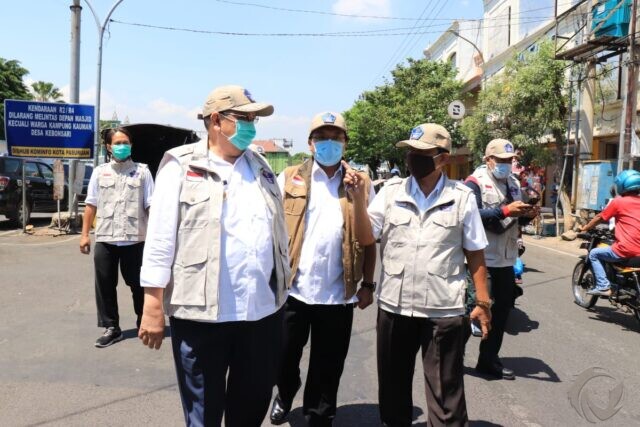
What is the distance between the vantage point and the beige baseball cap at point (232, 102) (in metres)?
2.47

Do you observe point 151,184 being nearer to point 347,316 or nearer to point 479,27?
point 347,316

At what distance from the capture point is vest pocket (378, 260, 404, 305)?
2.90 meters

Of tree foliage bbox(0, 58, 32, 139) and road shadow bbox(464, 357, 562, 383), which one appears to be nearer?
road shadow bbox(464, 357, 562, 383)

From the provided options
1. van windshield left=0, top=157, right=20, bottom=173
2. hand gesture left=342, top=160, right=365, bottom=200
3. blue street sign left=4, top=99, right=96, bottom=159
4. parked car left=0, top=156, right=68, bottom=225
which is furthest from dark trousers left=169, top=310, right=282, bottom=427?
van windshield left=0, top=157, right=20, bottom=173

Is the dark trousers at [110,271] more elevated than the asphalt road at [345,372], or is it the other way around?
the dark trousers at [110,271]

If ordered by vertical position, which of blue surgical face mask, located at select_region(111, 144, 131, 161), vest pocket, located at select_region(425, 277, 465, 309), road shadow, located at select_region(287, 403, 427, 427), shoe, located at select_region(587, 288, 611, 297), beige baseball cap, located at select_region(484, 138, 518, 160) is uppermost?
beige baseball cap, located at select_region(484, 138, 518, 160)

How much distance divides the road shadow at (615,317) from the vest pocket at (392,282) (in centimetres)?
422

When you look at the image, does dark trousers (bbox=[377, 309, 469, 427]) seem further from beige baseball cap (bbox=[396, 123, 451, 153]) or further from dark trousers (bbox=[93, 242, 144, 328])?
dark trousers (bbox=[93, 242, 144, 328])

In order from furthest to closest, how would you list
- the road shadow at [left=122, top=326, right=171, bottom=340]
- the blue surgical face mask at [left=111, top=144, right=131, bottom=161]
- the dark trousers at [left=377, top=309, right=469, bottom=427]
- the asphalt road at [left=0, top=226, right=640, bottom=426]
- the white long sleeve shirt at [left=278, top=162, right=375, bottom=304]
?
the road shadow at [left=122, top=326, right=171, bottom=340], the blue surgical face mask at [left=111, top=144, right=131, bottom=161], the asphalt road at [left=0, top=226, right=640, bottom=426], the white long sleeve shirt at [left=278, top=162, right=375, bottom=304], the dark trousers at [left=377, top=309, right=469, bottom=427]

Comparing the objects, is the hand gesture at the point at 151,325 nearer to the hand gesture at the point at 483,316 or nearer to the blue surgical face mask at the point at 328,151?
the blue surgical face mask at the point at 328,151

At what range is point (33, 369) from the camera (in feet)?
13.9

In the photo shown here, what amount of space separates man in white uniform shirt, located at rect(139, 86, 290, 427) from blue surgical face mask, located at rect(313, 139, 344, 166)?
60 cm

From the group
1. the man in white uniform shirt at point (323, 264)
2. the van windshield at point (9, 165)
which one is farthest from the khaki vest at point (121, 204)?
the van windshield at point (9, 165)

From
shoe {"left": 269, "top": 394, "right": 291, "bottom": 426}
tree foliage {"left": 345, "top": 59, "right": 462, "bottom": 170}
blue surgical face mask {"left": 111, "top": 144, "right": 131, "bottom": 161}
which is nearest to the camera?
shoe {"left": 269, "top": 394, "right": 291, "bottom": 426}
